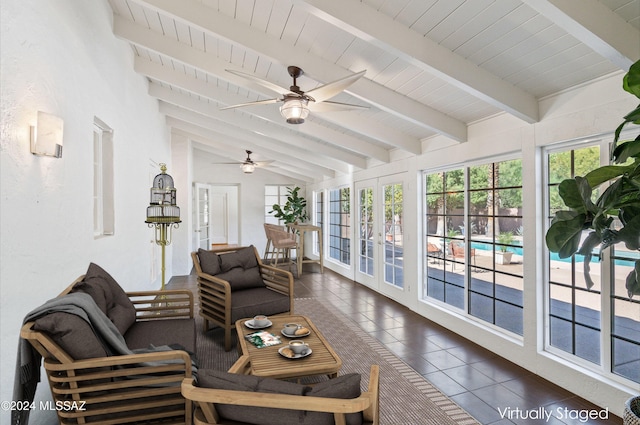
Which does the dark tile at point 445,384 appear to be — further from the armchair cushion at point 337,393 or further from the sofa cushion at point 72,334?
the sofa cushion at point 72,334

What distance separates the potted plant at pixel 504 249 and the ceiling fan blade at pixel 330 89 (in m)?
2.08

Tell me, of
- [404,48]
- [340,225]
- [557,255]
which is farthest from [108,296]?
[340,225]

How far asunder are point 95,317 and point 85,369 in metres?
0.24

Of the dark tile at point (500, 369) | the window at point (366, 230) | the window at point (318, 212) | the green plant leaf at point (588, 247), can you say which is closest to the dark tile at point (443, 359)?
the dark tile at point (500, 369)

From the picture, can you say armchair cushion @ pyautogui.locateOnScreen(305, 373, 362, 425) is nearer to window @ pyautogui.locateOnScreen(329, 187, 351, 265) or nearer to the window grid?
the window grid

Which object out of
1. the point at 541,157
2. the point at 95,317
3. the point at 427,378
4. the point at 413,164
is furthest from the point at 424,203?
the point at 95,317

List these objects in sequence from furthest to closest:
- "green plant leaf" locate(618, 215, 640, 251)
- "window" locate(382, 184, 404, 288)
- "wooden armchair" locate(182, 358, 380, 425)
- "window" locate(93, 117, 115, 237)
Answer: "window" locate(382, 184, 404, 288) < "window" locate(93, 117, 115, 237) < "green plant leaf" locate(618, 215, 640, 251) < "wooden armchair" locate(182, 358, 380, 425)

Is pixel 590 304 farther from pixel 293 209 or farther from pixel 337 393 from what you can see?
pixel 293 209

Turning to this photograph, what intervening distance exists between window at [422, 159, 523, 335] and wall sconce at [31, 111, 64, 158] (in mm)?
3486

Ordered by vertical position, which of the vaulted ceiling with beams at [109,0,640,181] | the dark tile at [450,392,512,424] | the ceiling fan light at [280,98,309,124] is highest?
the vaulted ceiling with beams at [109,0,640,181]

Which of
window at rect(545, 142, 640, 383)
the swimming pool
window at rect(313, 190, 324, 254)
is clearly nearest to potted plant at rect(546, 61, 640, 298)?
the swimming pool

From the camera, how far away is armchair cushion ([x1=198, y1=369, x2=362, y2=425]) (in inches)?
47.3

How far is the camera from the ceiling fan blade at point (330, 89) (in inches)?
94.6

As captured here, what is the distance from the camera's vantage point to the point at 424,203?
451 centimetres
